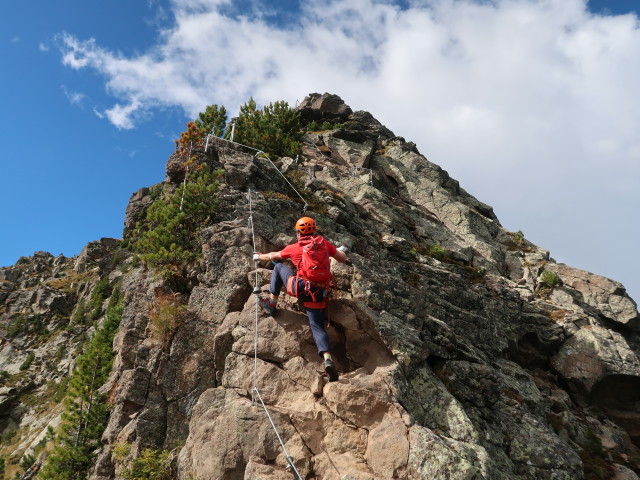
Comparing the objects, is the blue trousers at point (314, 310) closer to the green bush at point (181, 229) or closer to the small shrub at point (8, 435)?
the green bush at point (181, 229)

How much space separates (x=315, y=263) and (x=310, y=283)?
493 millimetres

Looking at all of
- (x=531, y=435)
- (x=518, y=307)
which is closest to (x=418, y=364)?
(x=531, y=435)

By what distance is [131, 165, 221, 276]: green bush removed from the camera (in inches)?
521

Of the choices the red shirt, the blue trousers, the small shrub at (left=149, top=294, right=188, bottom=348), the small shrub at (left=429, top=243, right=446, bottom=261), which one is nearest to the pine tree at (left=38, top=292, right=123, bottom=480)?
the small shrub at (left=149, top=294, right=188, bottom=348)

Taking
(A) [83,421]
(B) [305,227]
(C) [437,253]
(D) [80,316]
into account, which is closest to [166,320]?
(B) [305,227]

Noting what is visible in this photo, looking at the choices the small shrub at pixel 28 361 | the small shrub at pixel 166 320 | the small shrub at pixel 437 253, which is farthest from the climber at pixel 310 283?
the small shrub at pixel 28 361

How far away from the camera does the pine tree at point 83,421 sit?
11.8 m

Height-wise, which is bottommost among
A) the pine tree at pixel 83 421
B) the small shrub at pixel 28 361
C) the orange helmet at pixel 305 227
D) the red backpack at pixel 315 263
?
the pine tree at pixel 83 421

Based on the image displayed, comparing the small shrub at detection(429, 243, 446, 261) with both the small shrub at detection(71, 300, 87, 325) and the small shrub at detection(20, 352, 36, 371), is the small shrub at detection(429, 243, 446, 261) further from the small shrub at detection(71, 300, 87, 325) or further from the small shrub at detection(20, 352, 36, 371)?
the small shrub at detection(20, 352, 36, 371)

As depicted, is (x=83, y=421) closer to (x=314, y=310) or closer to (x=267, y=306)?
(x=267, y=306)

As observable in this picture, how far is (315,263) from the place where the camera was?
9.22 metres

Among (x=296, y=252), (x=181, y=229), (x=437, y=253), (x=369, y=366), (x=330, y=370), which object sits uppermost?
(x=437, y=253)

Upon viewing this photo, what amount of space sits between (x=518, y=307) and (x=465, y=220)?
1061cm

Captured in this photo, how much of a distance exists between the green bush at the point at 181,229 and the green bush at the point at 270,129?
9.40m
